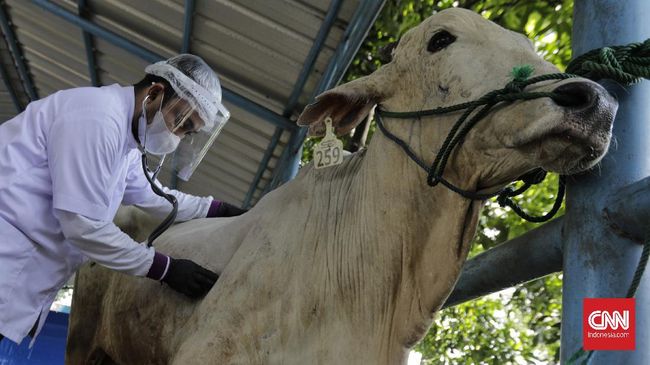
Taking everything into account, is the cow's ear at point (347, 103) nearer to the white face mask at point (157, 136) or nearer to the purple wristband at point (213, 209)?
the white face mask at point (157, 136)

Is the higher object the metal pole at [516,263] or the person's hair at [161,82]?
the person's hair at [161,82]

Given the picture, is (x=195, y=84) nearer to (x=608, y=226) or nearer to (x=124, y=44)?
(x=608, y=226)

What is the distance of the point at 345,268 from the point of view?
2.26 meters

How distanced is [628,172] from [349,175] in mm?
980

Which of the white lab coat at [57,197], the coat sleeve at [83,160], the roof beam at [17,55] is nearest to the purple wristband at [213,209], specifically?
the white lab coat at [57,197]

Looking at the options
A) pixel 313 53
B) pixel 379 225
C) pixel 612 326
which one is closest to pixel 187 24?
pixel 313 53

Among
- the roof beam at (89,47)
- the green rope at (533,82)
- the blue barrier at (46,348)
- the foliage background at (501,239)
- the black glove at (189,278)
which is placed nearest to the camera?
the green rope at (533,82)

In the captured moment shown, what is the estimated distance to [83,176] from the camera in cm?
258

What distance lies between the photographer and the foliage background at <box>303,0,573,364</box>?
4172 mm

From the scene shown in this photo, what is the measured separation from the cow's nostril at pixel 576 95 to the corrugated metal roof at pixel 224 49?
2578 millimetres

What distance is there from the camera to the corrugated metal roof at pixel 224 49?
4660mm

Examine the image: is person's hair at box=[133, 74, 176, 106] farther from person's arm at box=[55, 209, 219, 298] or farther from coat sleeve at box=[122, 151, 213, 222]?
person's arm at box=[55, 209, 219, 298]

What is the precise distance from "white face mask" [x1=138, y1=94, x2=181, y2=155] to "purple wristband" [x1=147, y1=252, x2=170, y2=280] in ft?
2.03

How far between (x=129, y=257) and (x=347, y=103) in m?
1.01
